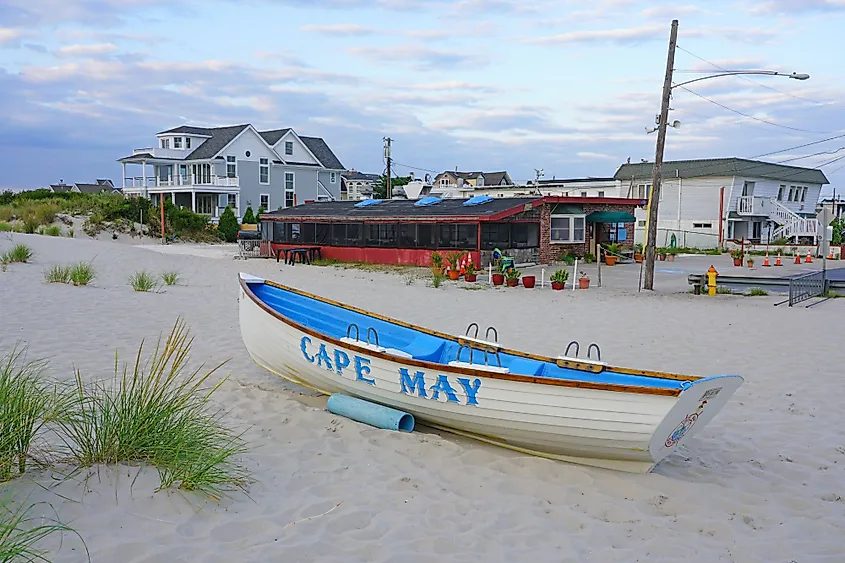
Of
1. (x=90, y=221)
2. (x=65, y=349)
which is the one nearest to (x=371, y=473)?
(x=65, y=349)

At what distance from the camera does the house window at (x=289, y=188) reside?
6103 cm

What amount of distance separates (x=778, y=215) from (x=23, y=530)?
51.6m

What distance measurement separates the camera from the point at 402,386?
676 centimetres

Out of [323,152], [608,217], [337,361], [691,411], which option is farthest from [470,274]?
[323,152]

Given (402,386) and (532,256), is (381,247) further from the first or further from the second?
(402,386)

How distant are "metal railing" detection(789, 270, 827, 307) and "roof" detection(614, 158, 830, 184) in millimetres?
29896

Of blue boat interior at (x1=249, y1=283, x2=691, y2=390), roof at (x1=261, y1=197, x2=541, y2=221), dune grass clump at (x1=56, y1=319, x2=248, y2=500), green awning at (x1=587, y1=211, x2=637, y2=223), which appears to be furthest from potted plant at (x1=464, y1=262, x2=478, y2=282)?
dune grass clump at (x1=56, y1=319, x2=248, y2=500)

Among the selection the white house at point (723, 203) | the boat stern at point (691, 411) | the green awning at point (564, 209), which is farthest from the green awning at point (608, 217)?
the boat stern at point (691, 411)

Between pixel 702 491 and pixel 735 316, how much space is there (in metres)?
9.95

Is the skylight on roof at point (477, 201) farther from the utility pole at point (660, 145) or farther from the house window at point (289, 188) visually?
the house window at point (289, 188)

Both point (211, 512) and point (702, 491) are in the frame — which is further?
point (702, 491)

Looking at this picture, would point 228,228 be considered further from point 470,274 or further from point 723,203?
point 723,203

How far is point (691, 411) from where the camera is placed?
18.1ft

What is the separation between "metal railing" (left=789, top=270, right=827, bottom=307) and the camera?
16984 millimetres
